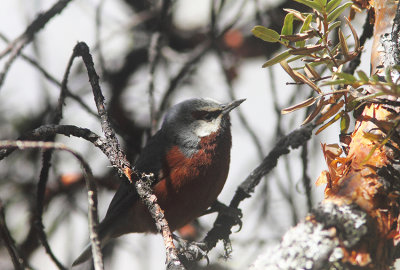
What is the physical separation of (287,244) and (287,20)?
2.98 feet

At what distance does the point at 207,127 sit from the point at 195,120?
0.55 ft

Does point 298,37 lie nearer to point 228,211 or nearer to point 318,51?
point 318,51

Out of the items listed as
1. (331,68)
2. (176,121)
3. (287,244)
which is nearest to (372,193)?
(287,244)

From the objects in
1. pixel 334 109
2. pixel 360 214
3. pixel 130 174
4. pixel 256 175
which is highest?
pixel 130 174

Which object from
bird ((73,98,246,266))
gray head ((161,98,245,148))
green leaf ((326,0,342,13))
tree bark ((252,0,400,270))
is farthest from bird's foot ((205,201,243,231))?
green leaf ((326,0,342,13))

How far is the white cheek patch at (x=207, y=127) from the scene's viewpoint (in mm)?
4309

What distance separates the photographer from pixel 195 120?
4.46 m

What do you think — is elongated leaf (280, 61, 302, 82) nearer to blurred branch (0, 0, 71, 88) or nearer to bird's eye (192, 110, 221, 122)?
blurred branch (0, 0, 71, 88)

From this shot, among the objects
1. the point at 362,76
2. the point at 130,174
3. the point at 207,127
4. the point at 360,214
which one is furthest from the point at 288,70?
the point at 207,127

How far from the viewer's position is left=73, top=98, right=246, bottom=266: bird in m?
4.06

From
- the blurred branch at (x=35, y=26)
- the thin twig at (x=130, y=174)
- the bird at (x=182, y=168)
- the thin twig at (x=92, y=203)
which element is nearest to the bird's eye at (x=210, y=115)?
the bird at (x=182, y=168)

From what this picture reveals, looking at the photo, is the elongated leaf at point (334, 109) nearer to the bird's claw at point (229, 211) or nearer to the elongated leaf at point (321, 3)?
the elongated leaf at point (321, 3)

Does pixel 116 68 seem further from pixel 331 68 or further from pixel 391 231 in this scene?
pixel 391 231

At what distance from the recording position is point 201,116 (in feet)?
14.6
